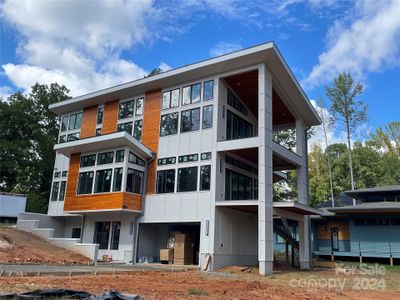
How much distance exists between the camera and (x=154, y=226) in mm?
22953

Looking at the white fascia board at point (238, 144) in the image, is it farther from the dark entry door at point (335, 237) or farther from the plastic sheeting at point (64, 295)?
the dark entry door at point (335, 237)

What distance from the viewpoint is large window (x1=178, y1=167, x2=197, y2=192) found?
19.9 metres

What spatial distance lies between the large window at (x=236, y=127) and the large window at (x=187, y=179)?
2.89m

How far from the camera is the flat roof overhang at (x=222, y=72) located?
1889 cm

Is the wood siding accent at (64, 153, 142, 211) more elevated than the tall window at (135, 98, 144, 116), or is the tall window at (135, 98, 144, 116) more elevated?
the tall window at (135, 98, 144, 116)

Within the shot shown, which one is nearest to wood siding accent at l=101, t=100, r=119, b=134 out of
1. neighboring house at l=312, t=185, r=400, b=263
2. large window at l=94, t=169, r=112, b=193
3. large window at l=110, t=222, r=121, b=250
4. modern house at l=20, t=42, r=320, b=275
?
modern house at l=20, t=42, r=320, b=275

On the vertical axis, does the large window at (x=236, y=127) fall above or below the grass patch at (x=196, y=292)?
above

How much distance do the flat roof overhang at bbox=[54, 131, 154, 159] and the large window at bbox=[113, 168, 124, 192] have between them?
1.44 metres

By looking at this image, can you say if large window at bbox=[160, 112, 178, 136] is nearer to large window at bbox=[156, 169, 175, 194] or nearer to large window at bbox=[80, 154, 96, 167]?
large window at bbox=[156, 169, 175, 194]

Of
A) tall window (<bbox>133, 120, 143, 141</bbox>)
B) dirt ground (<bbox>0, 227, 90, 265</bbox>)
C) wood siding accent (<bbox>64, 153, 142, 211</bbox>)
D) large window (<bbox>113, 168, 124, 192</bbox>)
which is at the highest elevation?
tall window (<bbox>133, 120, 143, 141</bbox>)

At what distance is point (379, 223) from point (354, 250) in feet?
8.27

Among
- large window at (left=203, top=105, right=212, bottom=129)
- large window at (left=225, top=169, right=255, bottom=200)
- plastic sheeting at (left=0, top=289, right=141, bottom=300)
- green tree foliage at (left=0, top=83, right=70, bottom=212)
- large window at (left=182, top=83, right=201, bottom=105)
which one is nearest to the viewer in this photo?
plastic sheeting at (left=0, top=289, right=141, bottom=300)

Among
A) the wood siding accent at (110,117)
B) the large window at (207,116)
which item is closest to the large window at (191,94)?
the large window at (207,116)

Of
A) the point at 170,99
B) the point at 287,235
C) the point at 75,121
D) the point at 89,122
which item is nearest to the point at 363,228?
the point at 287,235
